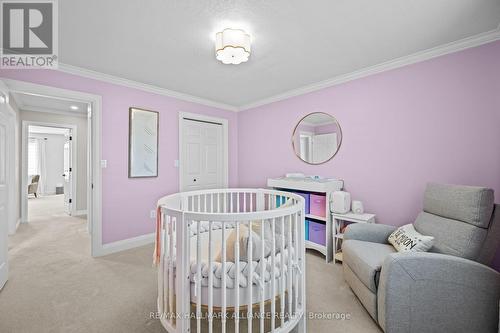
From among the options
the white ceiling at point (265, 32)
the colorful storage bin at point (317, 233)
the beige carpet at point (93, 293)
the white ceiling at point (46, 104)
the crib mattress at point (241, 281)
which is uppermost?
the white ceiling at point (46, 104)

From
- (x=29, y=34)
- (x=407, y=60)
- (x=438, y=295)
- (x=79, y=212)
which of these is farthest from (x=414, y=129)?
(x=79, y=212)

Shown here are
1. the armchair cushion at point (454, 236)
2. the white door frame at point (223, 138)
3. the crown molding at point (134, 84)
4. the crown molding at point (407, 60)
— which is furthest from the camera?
the white door frame at point (223, 138)

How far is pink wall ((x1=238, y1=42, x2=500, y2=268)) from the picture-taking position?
2.00m

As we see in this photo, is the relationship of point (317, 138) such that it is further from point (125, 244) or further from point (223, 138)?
point (125, 244)

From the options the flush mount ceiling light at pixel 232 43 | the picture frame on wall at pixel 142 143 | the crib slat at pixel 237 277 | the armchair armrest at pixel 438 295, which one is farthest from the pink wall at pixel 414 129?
the picture frame on wall at pixel 142 143

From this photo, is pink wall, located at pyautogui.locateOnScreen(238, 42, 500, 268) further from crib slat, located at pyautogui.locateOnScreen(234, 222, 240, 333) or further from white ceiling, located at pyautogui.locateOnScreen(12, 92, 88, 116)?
white ceiling, located at pyautogui.locateOnScreen(12, 92, 88, 116)

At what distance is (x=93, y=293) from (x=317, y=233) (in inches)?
96.9

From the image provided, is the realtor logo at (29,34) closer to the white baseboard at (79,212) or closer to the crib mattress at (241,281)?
the crib mattress at (241,281)

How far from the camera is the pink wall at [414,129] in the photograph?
200 cm

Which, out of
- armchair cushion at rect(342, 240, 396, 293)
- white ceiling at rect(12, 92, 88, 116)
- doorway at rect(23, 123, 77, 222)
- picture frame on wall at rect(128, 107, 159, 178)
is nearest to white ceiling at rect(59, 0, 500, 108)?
picture frame on wall at rect(128, 107, 159, 178)

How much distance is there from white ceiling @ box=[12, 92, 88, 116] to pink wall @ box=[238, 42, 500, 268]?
14.0ft

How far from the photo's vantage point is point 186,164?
3816 millimetres

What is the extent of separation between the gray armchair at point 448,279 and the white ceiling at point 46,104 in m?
4.94

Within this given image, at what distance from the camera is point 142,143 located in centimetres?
322
